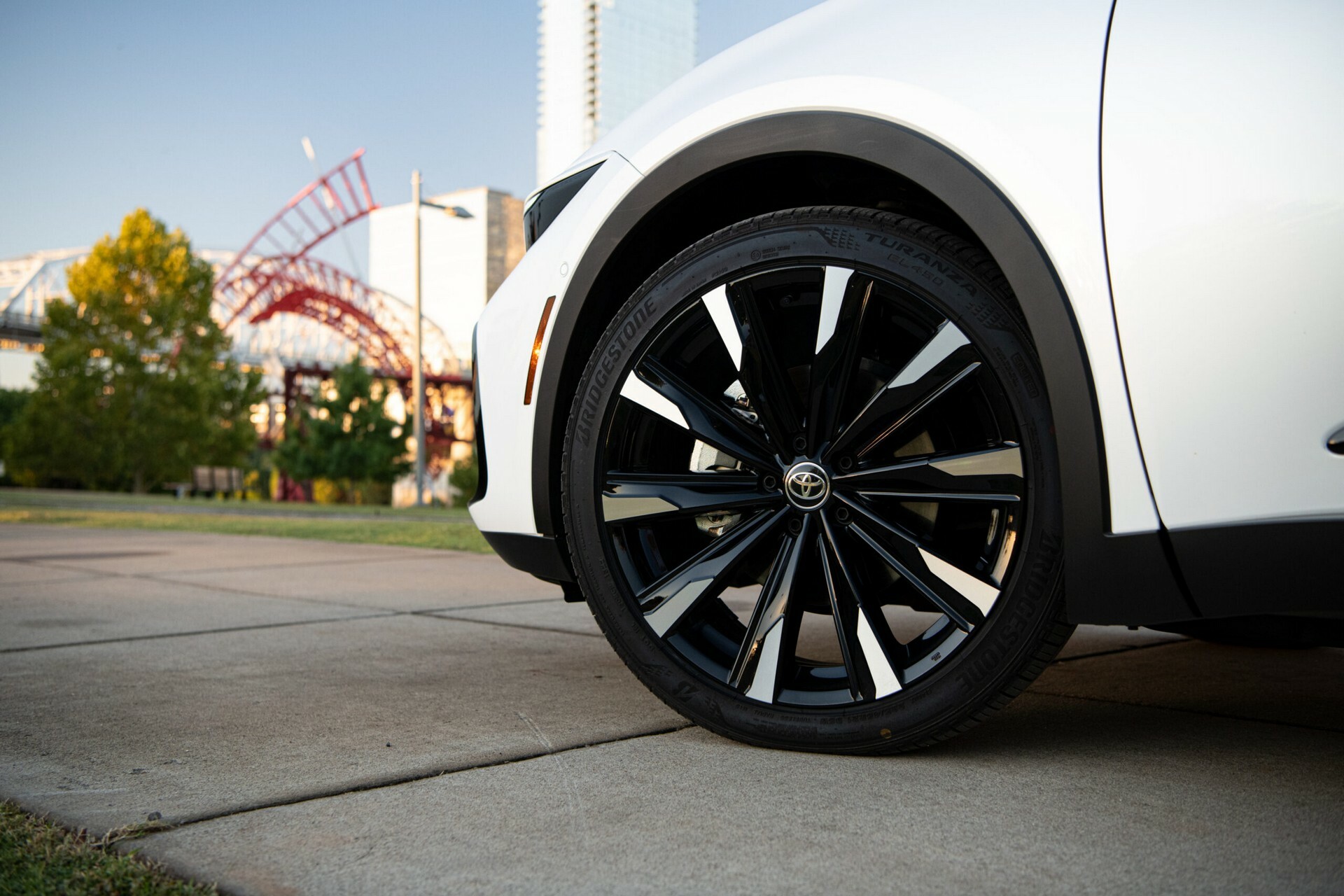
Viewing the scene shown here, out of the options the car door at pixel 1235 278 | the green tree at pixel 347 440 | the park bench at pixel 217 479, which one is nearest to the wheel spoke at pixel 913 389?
the car door at pixel 1235 278

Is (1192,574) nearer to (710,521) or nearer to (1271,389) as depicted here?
(1271,389)

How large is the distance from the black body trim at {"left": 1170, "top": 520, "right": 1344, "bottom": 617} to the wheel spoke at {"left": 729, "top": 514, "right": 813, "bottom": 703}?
0.66 metres

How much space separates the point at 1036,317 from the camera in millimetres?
1722

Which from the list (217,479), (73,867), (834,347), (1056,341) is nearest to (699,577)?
(834,347)

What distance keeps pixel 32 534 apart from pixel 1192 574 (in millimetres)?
9825

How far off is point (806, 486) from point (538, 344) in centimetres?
74

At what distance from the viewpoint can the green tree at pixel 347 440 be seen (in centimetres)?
2592

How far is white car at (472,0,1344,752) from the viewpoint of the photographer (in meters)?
1.55

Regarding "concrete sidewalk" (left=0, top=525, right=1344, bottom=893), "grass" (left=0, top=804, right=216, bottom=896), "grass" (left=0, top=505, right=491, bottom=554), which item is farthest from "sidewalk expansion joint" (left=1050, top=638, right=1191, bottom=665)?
"grass" (left=0, top=505, right=491, bottom=554)

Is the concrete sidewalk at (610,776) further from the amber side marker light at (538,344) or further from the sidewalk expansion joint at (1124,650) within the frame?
the amber side marker light at (538,344)

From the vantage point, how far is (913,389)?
189 cm

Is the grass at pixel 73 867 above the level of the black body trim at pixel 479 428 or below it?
below

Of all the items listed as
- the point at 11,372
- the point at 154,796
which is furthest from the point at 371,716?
the point at 11,372

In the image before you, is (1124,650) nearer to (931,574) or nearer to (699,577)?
(931,574)
